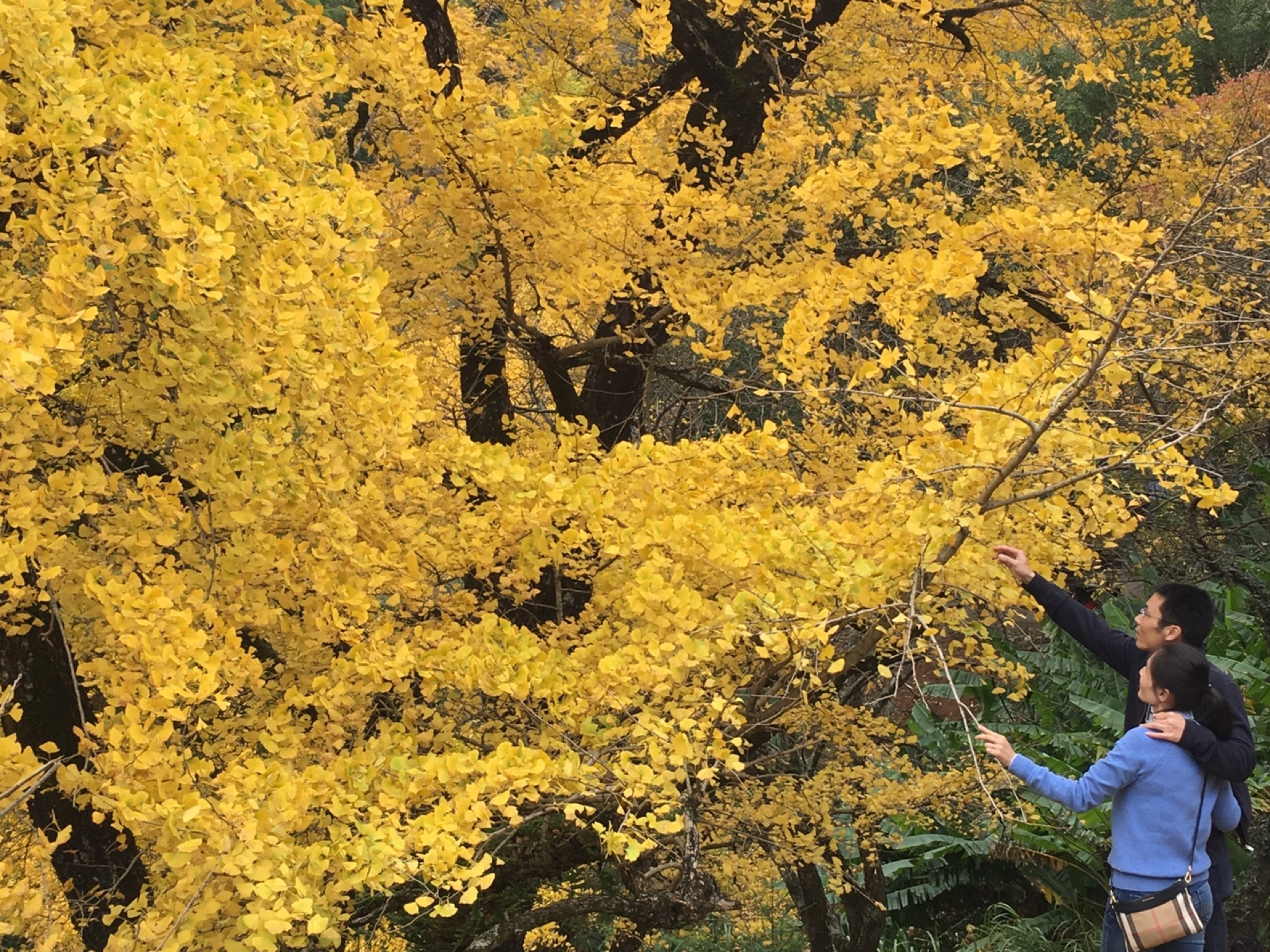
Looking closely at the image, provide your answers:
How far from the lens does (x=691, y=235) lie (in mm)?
4453

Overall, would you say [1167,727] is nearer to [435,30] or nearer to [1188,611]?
[1188,611]

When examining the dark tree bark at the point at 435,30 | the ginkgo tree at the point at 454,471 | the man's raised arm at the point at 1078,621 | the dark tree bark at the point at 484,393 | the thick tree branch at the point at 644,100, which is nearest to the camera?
the ginkgo tree at the point at 454,471

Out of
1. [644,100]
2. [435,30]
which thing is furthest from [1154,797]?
[435,30]

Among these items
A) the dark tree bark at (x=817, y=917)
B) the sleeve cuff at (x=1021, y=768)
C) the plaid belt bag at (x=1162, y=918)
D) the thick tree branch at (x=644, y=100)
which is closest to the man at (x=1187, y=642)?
the plaid belt bag at (x=1162, y=918)

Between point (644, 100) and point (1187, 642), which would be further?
point (644, 100)

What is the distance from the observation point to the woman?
234 cm

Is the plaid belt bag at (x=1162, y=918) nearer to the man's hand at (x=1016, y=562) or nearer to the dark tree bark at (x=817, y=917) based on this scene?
the man's hand at (x=1016, y=562)

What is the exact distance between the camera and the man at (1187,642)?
2.34m

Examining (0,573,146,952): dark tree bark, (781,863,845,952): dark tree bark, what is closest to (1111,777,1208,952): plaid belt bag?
(0,573,146,952): dark tree bark

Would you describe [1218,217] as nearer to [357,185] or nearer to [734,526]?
[734,526]

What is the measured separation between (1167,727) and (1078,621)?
1.68 ft

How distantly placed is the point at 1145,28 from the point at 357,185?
545cm

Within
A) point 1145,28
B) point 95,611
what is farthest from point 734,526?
point 1145,28

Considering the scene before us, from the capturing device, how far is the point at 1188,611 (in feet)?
8.43
